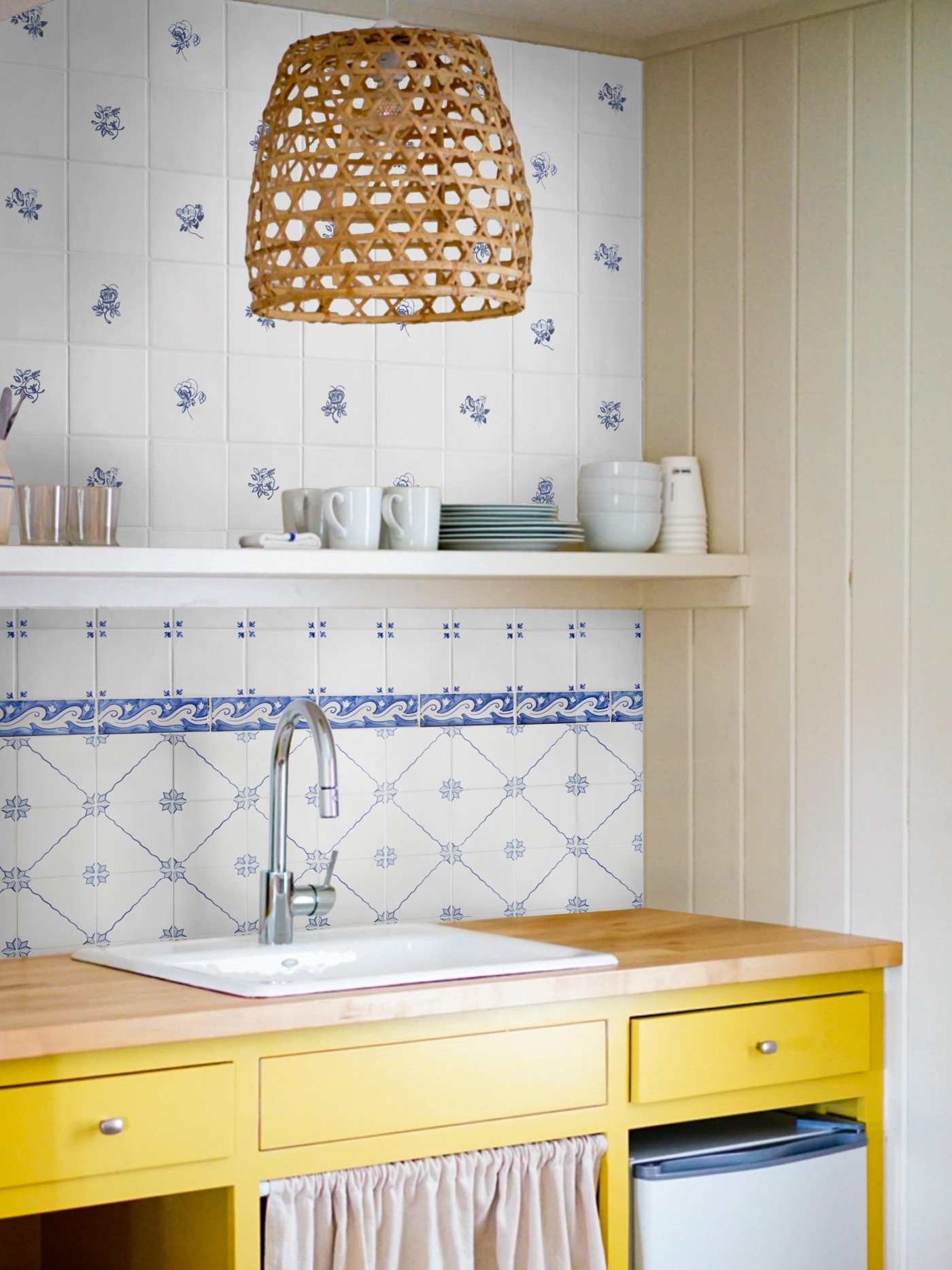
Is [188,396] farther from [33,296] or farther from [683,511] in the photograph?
[683,511]

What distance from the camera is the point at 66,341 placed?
2.54 meters

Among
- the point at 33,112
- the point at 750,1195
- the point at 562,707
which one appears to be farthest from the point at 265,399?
the point at 750,1195

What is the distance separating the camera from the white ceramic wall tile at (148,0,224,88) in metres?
2.59

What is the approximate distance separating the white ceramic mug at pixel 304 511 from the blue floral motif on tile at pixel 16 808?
24.0 inches

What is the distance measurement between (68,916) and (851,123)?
186cm

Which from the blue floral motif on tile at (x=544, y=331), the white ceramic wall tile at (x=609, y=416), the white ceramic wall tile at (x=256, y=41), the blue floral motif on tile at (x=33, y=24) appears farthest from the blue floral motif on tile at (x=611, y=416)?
the blue floral motif on tile at (x=33, y=24)

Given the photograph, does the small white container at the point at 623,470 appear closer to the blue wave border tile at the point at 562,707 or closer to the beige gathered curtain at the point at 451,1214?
the blue wave border tile at the point at 562,707

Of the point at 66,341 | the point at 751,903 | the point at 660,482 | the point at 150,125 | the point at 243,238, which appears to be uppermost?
the point at 150,125

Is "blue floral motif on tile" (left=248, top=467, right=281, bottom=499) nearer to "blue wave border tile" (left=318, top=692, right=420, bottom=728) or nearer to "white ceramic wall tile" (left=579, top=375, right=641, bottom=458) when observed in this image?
"blue wave border tile" (left=318, top=692, right=420, bottom=728)

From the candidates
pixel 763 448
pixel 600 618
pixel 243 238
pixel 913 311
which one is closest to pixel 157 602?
pixel 243 238

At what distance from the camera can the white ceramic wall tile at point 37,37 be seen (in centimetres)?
248

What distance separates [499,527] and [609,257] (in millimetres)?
705

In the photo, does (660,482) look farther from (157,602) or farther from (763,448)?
(157,602)

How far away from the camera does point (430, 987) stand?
2162 millimetres
